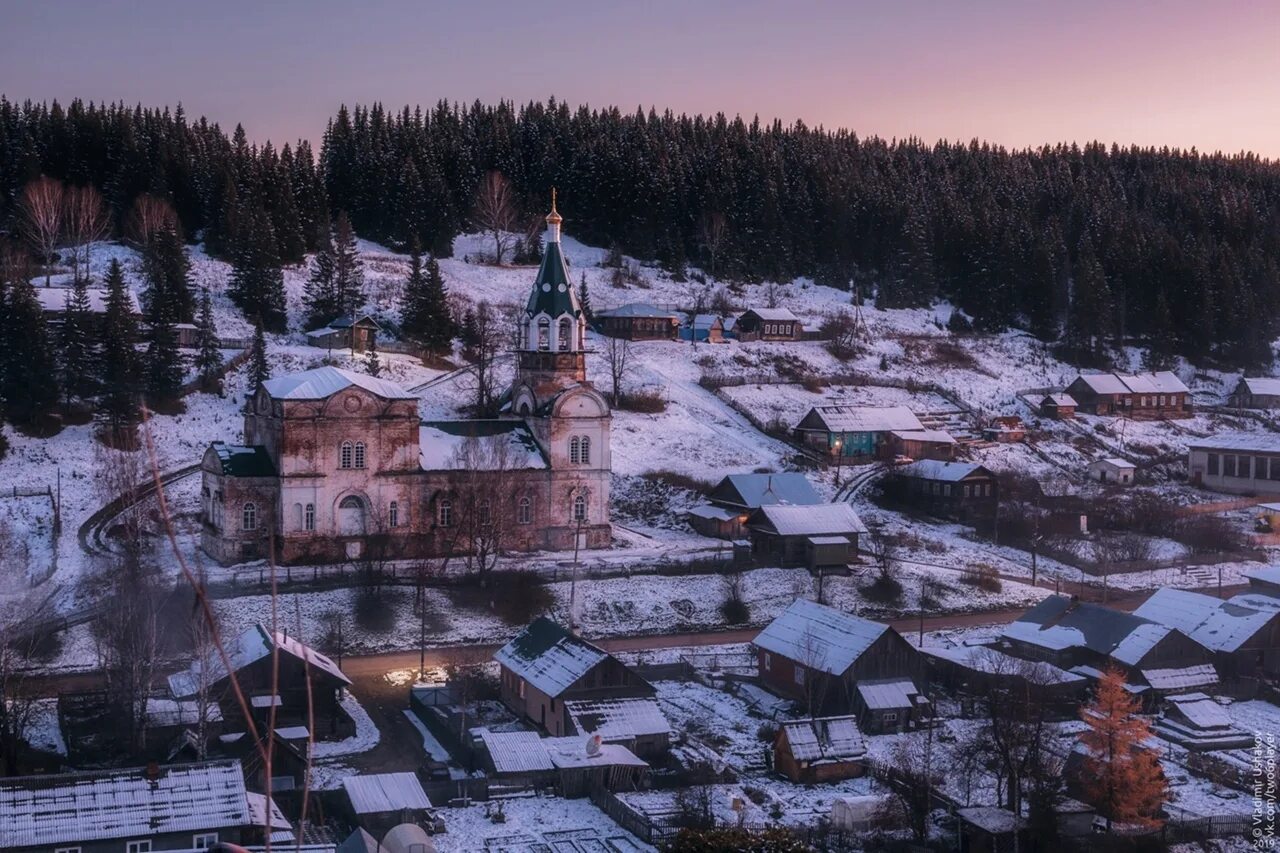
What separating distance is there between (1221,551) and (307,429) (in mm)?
29531

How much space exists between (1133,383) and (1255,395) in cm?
766

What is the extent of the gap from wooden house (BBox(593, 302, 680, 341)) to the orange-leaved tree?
4366cm

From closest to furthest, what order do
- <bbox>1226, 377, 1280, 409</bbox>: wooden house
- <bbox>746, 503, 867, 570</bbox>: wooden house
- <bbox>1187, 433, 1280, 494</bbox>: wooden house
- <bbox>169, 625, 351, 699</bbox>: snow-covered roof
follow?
<bbox>169, 625, 351, 699</bbox>: snow-covered roof < <bbox>746, 503, 867, 570</bbox>: wooden house < <bbox>1187, 433, 1280, 494</bbox>: wooden house < <bbox>1226, 377, 1280, 409</bbox>: wooden house

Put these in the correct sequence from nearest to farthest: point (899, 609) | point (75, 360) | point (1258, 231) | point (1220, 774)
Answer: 1. point (1220, 774)
2. point (899, 609)
3. point (75, 360)
4. point (1258, 231)

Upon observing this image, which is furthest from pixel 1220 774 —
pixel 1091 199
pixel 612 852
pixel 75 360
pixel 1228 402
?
pixel 1091 199

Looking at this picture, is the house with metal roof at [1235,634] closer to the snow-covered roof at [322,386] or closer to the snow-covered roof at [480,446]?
the snow-covered roof at [480,446]

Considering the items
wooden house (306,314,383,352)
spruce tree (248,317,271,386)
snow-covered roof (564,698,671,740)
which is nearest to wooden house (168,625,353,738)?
snow-covered roof (564,698,671,740)

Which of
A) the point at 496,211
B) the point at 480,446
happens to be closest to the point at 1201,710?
the point at 480,446

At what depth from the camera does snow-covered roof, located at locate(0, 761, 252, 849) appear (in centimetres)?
1778

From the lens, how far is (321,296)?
192ft

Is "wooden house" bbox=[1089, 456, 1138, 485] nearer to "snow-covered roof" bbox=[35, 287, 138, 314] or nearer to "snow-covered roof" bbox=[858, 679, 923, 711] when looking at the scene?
"snow-covered roof" bbox=[858, 679, 923, 711]

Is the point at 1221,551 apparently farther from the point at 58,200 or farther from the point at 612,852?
the point at 58,200

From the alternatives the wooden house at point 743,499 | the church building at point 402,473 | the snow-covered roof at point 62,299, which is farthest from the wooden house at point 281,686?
the snow-covered roof at point 62,299

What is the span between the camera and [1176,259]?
7875cm
